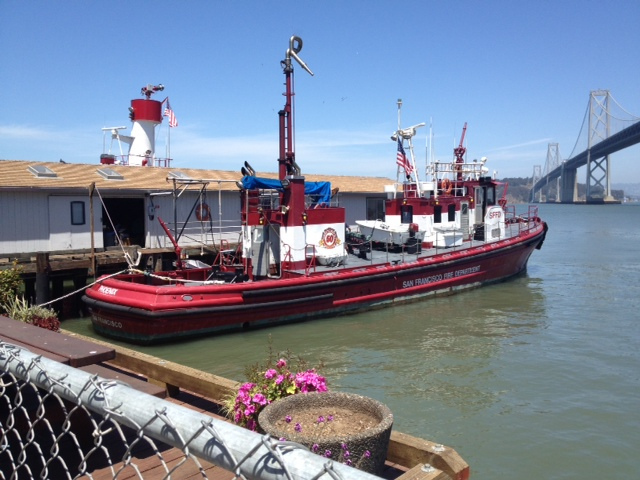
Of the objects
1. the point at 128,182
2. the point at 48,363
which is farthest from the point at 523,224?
the point at 48,363

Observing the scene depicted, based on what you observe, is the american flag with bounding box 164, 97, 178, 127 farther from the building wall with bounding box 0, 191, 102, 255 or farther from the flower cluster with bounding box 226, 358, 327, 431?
the flower cluster with bounding box 226, 358, 327, 431

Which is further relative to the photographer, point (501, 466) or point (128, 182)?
point (128, 182)

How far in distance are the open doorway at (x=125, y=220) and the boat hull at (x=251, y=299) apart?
260 inches

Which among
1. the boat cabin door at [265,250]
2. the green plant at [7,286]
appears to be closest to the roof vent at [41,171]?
the boat cabin door at [265,250]

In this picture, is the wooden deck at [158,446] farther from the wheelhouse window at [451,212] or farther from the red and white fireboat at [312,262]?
the wheelhouse window at [451,212]

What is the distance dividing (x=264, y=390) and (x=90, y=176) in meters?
18.1

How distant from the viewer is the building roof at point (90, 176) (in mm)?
17797

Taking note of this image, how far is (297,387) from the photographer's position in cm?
441

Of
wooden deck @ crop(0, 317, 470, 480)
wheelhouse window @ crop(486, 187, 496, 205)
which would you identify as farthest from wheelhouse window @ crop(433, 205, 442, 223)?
wooden deck @ crop(0, 317, 470, 480)

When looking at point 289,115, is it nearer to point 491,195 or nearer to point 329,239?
point 329,239

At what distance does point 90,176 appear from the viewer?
66.6 feet

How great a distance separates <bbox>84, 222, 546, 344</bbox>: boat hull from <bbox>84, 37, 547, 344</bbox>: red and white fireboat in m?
0.03

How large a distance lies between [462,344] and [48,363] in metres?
12.3

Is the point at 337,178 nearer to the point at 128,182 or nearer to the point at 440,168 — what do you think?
the point at 440,168
